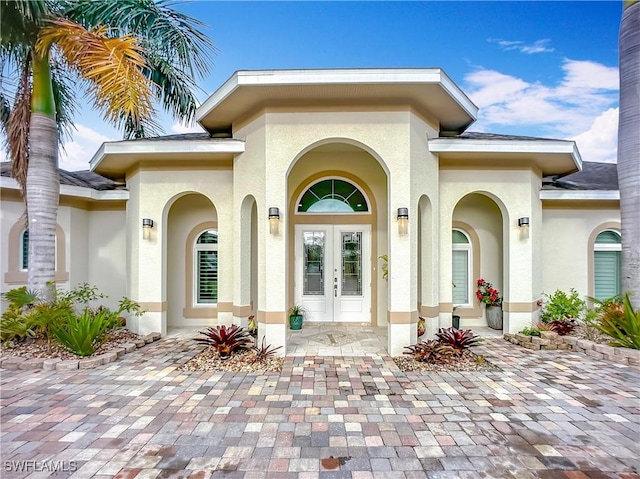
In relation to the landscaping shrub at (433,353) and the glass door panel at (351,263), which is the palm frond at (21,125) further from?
the landscaping shrub at (433,353)

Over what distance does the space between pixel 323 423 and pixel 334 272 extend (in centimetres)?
487

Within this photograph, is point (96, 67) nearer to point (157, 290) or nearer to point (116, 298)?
point (157, 290)

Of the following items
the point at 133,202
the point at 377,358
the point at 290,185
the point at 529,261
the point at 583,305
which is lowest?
the point at 377,358

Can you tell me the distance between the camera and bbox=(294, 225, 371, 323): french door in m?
8.14

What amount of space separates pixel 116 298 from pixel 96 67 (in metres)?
5.96

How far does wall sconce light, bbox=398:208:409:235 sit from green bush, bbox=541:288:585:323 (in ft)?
15.0

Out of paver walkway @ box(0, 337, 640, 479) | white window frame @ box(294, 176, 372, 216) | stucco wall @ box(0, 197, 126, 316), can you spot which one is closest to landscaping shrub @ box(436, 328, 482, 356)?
paver walkway @ box(0, 337, 640, 479)

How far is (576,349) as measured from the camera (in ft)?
20.0

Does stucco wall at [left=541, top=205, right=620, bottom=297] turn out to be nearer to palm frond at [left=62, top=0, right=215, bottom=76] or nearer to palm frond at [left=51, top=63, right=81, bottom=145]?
palm frond at [left=62, top=0, right=215, bottom=76]

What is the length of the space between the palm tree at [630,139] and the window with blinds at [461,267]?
2.99 meters

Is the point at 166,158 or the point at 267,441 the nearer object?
the point at 267,441

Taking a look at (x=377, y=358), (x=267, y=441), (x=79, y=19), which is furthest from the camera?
(x=79, y=19)

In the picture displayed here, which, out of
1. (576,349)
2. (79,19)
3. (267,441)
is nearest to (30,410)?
(267,441)

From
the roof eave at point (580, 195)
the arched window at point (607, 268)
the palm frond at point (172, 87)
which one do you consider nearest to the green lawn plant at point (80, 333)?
the palm frond at point (172, 87)
